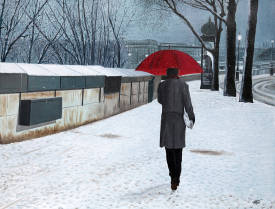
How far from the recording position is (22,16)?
23.7 metres

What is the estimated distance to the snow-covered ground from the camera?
18.7 ft

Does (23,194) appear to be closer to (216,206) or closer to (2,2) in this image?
(216,206)

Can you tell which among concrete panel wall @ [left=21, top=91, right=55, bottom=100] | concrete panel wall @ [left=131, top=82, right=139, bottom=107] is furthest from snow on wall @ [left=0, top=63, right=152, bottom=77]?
concrete panel wall @ [left=131, top=82, right=139, bottom=107]

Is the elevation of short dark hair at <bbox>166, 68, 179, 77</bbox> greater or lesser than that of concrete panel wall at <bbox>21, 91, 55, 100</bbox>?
greater

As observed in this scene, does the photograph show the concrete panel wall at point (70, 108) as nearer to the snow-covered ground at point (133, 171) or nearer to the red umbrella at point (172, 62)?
the snow-covered ground at point (133, 171)

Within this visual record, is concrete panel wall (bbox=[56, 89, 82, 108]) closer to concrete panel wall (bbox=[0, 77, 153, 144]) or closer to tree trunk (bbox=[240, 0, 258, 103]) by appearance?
concrete panel wall (bbox=[0, 77, 153, 144])

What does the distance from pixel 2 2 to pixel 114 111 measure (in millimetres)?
9767

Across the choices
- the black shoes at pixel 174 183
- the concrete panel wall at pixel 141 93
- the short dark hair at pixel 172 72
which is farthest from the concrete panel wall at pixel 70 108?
the black shoes at pixel 174 183

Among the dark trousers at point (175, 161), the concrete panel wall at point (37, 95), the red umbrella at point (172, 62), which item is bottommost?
the dark trousers at point (175, 161)

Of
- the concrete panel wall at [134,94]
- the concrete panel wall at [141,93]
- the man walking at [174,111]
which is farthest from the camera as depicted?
the concrete panel wall at [141,93]

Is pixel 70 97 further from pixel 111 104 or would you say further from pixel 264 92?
pixel 264 92

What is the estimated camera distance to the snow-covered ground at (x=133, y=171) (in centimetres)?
570

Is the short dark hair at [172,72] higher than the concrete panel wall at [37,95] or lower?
higher

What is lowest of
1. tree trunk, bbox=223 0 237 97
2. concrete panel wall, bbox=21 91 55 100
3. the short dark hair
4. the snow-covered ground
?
the snow-covered ground
